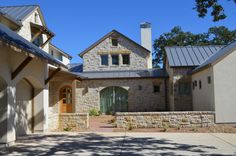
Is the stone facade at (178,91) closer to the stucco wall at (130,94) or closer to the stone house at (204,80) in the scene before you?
the stone house at (204,80)

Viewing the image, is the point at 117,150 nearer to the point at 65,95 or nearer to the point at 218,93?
the point at 218,93

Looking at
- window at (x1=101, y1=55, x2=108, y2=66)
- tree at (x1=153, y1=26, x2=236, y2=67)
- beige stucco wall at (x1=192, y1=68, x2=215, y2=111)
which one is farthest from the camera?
tree at (x1=153, y1=26, x2=236, y2=67)

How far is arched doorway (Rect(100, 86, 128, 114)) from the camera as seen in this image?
30.0 meters

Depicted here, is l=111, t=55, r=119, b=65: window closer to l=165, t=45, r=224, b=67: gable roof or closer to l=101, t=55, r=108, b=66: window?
l=101, t=55, r=108, b=66: window

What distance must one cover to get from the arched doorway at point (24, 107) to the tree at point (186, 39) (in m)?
37.0

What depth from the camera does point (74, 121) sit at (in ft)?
59.8

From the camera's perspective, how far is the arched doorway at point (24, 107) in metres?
14.7

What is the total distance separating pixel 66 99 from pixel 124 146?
1817 cm

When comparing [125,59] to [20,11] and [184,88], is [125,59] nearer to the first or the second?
[184,88]

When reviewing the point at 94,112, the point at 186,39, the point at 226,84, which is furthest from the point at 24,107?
the point at 186,39

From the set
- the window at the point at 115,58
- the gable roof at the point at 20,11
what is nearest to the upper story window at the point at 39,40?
the gable roof at the point at 20,11

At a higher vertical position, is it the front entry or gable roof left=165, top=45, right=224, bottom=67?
gable roof left=165, top=45, right=224, bottom=67

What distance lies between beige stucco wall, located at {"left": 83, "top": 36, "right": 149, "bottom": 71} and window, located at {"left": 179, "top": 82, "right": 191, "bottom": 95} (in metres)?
6.39

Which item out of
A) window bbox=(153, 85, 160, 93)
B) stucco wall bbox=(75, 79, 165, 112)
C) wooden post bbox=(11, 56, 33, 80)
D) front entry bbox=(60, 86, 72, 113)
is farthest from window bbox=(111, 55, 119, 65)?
wooden post bbox=(11, 56, 33, 80)
